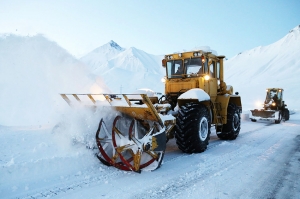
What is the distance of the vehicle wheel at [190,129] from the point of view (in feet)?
16.8

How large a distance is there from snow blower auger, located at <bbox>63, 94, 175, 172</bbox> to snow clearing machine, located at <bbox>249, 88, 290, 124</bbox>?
10462mm

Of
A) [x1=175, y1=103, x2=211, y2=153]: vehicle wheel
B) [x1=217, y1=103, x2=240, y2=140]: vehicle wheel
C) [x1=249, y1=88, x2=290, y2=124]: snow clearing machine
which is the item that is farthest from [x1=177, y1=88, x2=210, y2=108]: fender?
[x1=249, y1=88, x2=290, y2=124]: snow clearing machine

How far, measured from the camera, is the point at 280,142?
707cm

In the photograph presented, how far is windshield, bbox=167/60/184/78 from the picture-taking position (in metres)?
6.97

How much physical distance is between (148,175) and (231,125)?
4.33 m

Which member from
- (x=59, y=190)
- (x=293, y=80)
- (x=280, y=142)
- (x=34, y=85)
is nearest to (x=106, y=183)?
(x=59, y=190)

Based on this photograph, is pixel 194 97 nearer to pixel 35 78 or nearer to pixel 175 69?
pixel 175 69

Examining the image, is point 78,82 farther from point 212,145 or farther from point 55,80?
point 212,145

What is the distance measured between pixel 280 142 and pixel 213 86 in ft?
8.88

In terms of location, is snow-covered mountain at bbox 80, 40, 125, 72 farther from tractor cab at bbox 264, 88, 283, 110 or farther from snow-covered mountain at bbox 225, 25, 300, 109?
tractor cab at bbox 264, 88, 283, 110

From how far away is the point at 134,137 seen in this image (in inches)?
166

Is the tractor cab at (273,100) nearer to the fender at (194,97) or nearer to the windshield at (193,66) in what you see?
the windshield at (193,66)

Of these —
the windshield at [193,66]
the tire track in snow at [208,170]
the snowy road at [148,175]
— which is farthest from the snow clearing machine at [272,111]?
the windshield at [193,66]

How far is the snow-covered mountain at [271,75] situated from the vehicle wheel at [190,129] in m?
29.9
